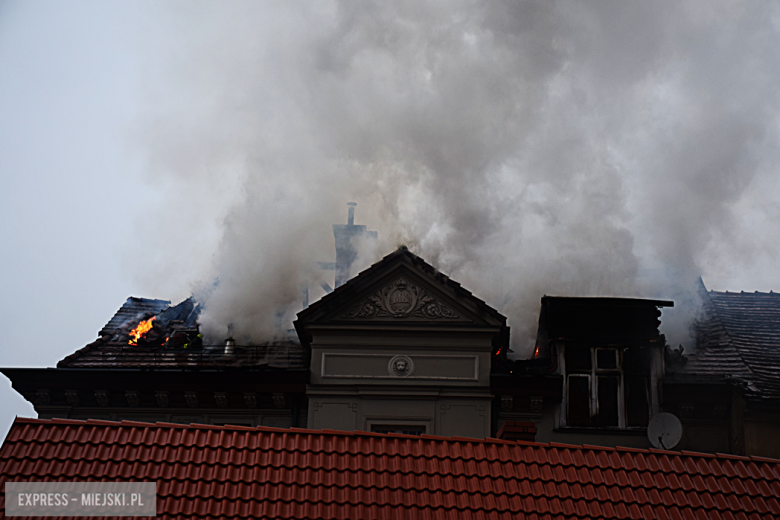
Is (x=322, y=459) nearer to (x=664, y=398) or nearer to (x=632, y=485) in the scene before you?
(x=632, y=485)

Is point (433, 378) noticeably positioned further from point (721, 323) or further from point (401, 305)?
point (721, 323)

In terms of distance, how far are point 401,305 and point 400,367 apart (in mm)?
1362

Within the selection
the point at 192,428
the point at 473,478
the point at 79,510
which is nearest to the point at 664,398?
the point at 473,478

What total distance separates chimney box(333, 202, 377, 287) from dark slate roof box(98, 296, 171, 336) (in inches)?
195

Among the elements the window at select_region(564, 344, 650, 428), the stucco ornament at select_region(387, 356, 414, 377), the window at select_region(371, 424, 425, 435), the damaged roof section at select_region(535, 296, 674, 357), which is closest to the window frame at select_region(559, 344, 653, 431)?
the window at select_region(564, 344, 650, 428)

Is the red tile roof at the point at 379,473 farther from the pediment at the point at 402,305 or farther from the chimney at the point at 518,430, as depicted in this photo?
the pediment at the point at 402,305

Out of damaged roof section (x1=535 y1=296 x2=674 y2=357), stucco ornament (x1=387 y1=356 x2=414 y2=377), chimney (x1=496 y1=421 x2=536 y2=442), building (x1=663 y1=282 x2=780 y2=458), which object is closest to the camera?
chimney (x1=496 y1=421 x2=536 y2=442)

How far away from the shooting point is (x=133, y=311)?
667 inches

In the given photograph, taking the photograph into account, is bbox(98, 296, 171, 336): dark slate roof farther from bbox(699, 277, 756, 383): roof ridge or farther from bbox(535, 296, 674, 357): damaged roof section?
bbox(699, 277, 756, 383): roof ridge

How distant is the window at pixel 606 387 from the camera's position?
13.9 metres

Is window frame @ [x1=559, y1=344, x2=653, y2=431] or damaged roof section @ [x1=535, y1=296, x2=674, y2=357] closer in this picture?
window frame @ [x1=559, y1=344, x2=653, y2=431]

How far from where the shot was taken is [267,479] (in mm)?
8227

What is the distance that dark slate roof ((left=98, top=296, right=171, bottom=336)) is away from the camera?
15.9 meters

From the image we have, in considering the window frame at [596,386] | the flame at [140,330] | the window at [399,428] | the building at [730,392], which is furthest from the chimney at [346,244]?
the building at [730,392]
